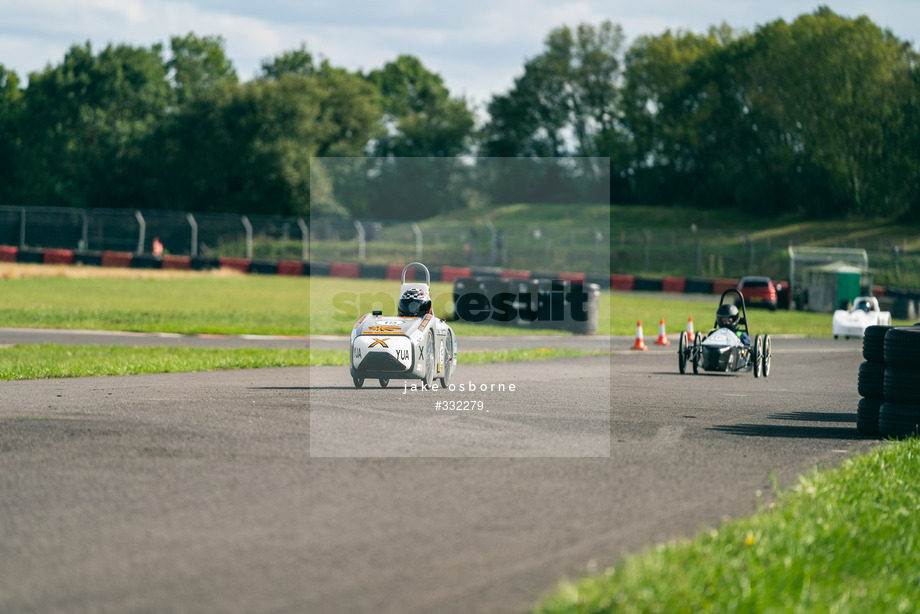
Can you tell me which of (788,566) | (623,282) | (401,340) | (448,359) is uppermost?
(623,282)

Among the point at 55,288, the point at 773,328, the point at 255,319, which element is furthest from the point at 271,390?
the point at 55,288

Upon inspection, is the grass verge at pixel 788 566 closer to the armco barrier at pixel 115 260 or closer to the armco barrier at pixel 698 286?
the armco barrier at pixel 698 286

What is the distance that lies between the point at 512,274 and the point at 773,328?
18.5 m

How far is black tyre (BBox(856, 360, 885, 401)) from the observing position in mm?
10164

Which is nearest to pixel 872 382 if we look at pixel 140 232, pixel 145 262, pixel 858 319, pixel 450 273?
pixel 858 319

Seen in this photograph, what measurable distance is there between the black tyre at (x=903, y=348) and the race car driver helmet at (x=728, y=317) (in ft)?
20.1

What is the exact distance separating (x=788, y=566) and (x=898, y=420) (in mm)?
5409

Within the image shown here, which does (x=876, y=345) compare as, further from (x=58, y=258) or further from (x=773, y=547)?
(x=58, y=258)

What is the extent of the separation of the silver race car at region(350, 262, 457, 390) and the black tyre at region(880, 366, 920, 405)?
4563 millimetres

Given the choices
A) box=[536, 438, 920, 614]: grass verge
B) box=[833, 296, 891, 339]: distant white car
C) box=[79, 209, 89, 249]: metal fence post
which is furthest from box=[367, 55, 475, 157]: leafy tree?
box=[536, 438, 920, 614]: grass verge

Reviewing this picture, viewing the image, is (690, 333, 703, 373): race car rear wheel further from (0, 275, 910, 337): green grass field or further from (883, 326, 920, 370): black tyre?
(883, 326, 920, 370): black tyre

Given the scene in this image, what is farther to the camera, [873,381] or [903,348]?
[873,381]

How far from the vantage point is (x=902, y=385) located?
384 inches

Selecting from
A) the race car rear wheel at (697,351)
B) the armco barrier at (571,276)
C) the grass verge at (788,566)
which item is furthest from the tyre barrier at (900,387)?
the armco barrier at (571,276)
